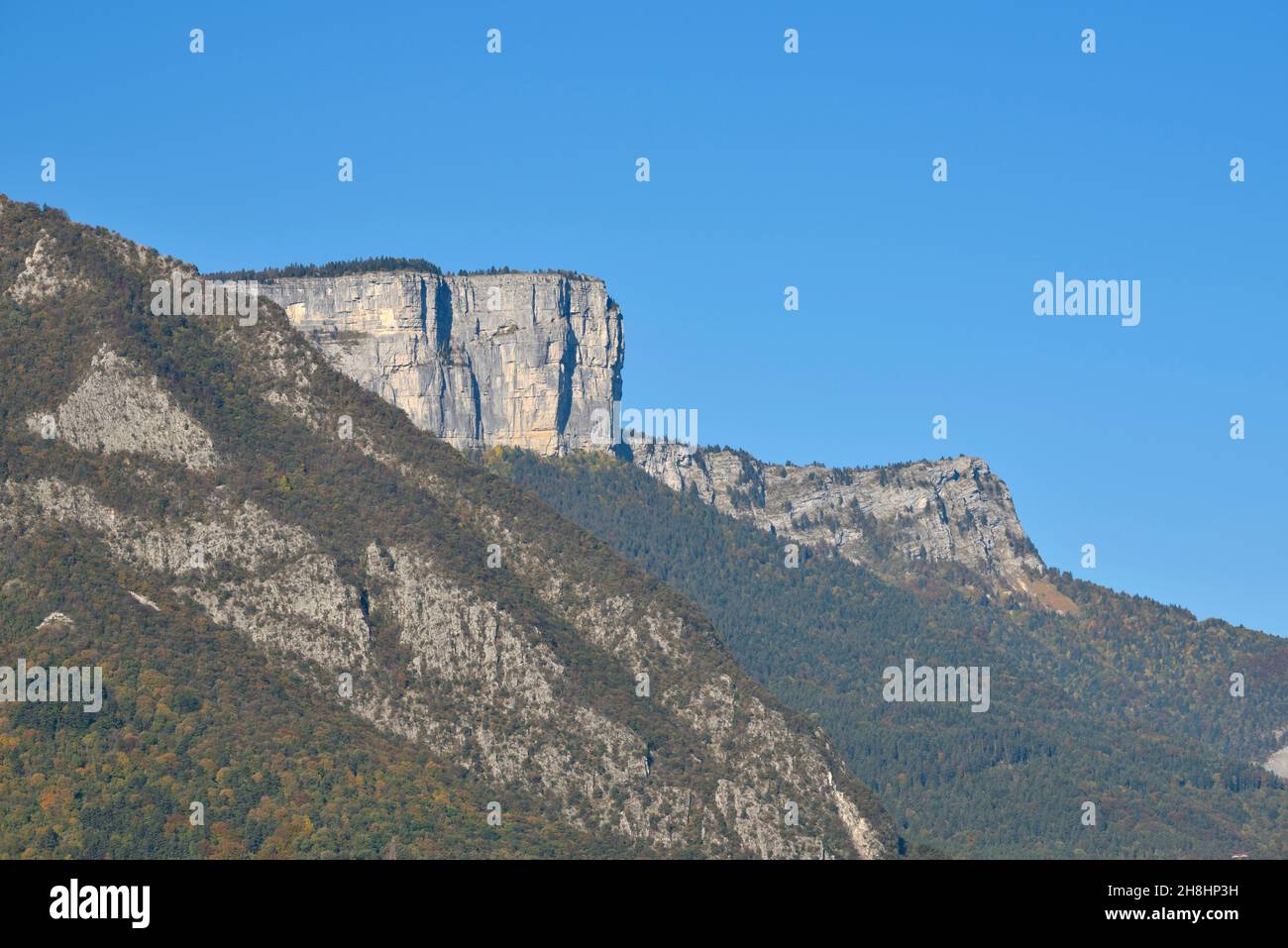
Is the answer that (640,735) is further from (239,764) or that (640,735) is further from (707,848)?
(239,764)

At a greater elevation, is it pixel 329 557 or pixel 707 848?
pixel 329 557
